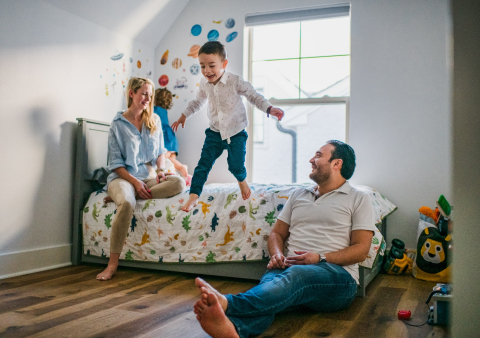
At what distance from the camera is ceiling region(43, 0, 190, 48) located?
3049 millimetres

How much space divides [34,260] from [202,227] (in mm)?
1160

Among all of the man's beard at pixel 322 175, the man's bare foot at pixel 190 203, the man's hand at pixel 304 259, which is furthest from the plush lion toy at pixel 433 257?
the man's bare foot at pixel 190 203

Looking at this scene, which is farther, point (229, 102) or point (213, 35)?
point (213, 35)

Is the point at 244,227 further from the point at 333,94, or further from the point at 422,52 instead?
the point at 422,52

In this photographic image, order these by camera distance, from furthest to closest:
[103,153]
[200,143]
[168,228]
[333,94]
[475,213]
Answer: [200,143]
[333,94]
[103,153]
[168,228]
[475,213]

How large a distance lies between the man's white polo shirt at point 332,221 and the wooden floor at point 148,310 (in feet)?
0.88

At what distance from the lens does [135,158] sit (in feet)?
9.11

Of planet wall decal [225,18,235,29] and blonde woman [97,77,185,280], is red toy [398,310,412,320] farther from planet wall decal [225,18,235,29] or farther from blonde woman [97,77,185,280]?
planet wall decal [225,18,235,29]

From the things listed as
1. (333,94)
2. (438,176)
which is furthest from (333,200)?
(333,94)

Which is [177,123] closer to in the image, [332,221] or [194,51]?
[332,221]

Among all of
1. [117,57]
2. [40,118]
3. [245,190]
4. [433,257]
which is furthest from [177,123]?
[433,257]

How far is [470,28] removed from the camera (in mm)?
453

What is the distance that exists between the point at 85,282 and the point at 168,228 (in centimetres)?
57

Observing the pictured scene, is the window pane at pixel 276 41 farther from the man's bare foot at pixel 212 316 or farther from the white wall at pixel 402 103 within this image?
the man's bare foot at pixel 212 316
